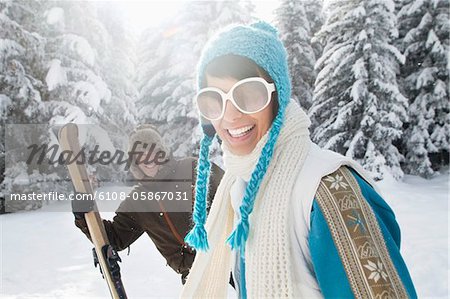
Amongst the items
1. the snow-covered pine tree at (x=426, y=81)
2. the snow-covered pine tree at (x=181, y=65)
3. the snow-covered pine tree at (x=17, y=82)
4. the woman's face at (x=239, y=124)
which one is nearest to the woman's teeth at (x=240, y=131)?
the woman's face at (x=239, y=124)

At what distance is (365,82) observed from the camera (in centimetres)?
1562

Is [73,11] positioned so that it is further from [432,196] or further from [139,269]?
[432,196]

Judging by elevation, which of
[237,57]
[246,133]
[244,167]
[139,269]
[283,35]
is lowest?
[139,269]

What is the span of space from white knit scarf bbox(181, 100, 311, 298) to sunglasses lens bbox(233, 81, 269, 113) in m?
0.13

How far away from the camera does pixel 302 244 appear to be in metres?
1.23

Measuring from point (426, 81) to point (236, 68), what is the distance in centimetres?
1873

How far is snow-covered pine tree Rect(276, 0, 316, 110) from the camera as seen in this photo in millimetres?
20047

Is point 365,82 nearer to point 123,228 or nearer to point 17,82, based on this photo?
point 17,82

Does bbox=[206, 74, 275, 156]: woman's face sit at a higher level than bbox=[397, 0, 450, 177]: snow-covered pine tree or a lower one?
higher

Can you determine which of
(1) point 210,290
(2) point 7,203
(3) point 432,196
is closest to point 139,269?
(1) point 210,290

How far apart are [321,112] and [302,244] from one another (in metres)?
17.1

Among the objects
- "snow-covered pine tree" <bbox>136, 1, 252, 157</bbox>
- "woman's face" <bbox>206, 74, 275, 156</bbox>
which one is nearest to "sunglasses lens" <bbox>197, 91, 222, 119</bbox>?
"woman's face" <bbox>206, 74, 275, 156</bbox>

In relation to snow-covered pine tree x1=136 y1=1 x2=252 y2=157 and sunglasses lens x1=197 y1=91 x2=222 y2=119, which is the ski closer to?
sunglasses lens x1=197 y1=91 x2=222 y2=119

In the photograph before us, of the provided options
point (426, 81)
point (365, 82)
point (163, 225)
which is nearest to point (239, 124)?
point (163, 225)
